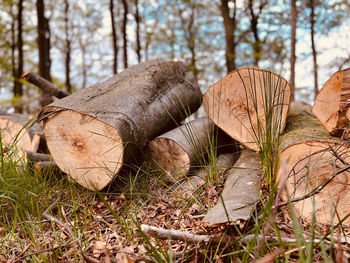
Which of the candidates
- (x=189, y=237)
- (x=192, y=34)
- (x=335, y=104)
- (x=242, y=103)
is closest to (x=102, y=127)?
(x=189, y=237)

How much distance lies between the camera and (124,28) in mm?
9422

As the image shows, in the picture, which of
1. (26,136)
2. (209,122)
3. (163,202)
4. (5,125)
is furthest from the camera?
(5,125)

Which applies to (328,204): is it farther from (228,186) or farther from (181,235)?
(181,235)

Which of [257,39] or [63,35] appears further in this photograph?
[63,35]

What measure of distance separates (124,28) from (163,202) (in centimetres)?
886

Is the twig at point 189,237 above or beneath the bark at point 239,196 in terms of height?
beneath

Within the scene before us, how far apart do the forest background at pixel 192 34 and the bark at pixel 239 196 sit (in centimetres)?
407

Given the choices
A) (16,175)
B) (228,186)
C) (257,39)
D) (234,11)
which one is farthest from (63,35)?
(228,186)

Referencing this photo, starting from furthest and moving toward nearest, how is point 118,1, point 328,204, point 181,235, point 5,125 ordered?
1. point 118,1
2. point 5,125
3. point 328,204
4. point 181,235

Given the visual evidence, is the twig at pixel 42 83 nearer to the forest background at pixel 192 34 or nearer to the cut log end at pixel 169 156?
the cut log end at pixel 169 156

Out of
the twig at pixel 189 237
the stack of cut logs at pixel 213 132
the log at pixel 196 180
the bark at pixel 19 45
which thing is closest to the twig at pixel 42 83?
the stack of cut logs at pixel 213 132

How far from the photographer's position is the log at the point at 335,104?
1.69 m

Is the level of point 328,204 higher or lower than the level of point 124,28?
lower

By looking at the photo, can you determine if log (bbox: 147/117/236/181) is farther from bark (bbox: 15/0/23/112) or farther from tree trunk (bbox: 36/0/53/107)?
bark (bbox: 15/0/23/112)
